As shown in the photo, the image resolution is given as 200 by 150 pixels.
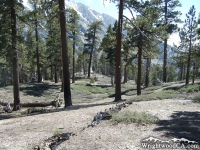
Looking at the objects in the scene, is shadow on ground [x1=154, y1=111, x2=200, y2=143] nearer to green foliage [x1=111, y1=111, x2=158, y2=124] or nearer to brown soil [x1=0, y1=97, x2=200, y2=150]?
brown soil [x1=0, y1=97, x2=200, y2=150]

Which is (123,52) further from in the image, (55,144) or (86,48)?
(86,48)

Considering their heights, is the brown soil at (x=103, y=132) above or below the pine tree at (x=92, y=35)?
below

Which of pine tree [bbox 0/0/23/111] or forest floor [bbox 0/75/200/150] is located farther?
pine tree [bbox 0/0/23/111]

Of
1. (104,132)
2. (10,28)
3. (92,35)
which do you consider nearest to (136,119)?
(104,132)

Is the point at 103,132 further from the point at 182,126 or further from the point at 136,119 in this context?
the point at 182,126

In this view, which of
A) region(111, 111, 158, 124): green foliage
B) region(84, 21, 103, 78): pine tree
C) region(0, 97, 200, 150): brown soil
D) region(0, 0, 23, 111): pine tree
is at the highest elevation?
region(84, 21, 103, 78): pine tree

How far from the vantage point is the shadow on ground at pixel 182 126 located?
540 centimetres

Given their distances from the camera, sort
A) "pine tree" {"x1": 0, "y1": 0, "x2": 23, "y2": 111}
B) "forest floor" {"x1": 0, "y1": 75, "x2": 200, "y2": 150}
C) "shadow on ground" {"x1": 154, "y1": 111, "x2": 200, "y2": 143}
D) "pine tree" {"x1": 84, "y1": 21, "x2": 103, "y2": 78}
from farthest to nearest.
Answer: "pine tree" {"x1": 84, "y1": 21, "x2": 103, "y2": 78}
"pine tree" {"x1": 0, "y1": 0, "x2": 23, "y2": 111}
"shadow on ground" {"x1": 154, "y1": 111, "x2": 200, "y2": 143}
"forest floor" {"x1": 0, "y1": 75, "x2": 200, "y2": 150}

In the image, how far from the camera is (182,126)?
6.28 metres

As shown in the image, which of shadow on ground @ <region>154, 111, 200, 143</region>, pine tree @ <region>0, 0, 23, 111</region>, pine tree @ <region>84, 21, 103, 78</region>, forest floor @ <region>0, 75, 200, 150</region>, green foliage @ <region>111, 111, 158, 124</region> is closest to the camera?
forest floor @ <region>0, 75, 200, 150</region>

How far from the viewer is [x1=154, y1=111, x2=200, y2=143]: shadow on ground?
17.7 ft

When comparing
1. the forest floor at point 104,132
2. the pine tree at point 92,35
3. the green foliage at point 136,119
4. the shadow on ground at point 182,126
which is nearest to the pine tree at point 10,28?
the forest floor at point 104,132

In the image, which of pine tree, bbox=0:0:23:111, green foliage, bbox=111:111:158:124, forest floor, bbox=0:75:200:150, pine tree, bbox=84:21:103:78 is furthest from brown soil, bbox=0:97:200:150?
pine tree, bbox=84:21:103:78

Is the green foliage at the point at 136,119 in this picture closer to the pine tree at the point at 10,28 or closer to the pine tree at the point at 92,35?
the pine tree at the point at 10,28
